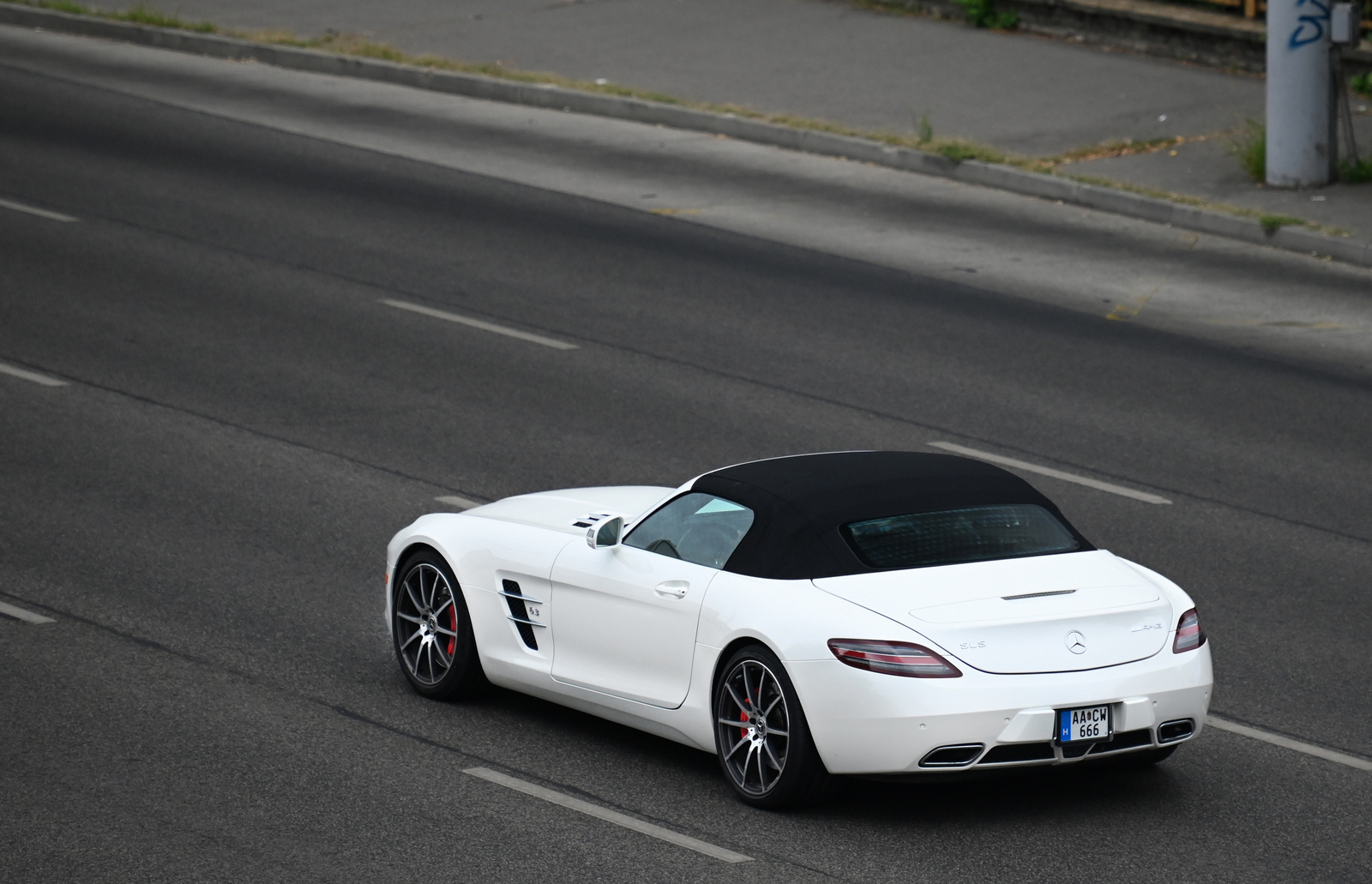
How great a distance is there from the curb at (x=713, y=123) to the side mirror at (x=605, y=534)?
12.1 metres

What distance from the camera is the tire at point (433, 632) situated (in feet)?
27.8

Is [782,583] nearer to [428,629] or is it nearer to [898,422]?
[428,629]

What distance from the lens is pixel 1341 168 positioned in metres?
20.4

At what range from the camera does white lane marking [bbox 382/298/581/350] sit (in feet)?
48.7

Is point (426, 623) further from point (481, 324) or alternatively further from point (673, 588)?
point (481, 324)

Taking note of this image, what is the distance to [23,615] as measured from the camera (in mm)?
9391

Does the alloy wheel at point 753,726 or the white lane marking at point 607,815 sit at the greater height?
the alloy wheel at point 753,726

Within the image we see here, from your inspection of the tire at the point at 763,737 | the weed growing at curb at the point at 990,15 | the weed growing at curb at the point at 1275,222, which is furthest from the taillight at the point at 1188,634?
the weed growing at curb at the point at 990,15

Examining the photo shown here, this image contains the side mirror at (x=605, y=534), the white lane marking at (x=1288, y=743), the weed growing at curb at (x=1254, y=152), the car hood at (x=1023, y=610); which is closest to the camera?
the car hood at (x=1023, y=610)

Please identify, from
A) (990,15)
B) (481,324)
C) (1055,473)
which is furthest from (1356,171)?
(481,324)

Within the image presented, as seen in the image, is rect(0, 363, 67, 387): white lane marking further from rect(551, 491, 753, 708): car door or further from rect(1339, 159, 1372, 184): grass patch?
rect(1339, 159, 1372, 184): grass patch

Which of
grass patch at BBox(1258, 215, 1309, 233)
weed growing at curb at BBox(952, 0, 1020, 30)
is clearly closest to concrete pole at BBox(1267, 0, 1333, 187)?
grass patch at BBox(1258, 215, 1309, 233)

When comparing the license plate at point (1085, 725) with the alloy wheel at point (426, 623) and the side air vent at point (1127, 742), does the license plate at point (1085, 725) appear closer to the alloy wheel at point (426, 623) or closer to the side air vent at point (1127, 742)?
the side air vent at point (1127, 742)

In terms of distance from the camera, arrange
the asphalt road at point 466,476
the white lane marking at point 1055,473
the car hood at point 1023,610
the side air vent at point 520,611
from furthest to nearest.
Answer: the white lane marking at point 1055,473
the side air vent at point 520,611
the asphalt road at point 466,476
the car hood at point 1023,610
